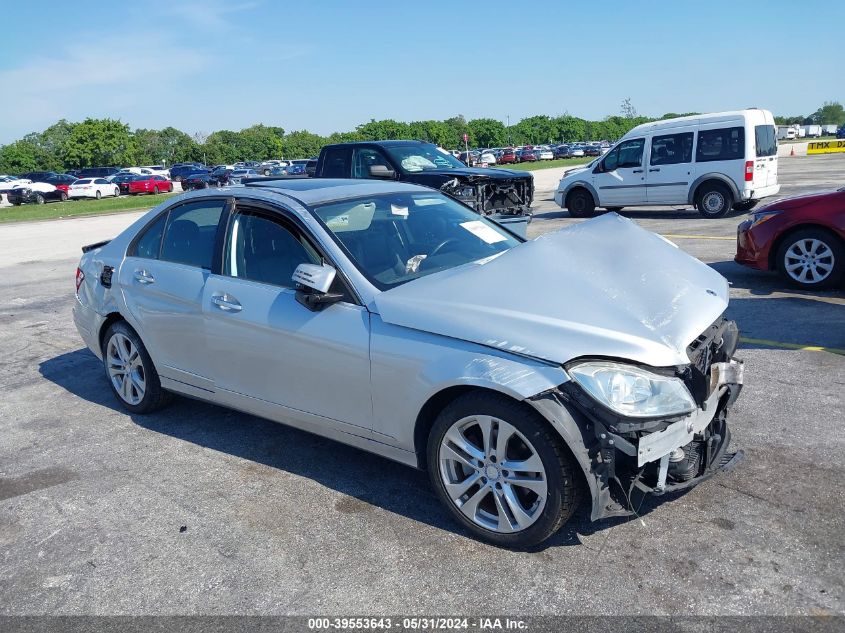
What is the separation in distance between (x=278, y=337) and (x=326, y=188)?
1.15 meters

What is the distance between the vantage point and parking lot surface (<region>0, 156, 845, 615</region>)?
303 centimetres

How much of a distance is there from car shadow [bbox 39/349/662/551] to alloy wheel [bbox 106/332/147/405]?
194mm

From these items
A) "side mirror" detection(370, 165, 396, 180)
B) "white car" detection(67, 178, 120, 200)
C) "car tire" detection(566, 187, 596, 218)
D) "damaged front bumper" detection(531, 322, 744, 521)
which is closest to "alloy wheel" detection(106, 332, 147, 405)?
"damaged front bumper" detection(531, 322, 744, 521)

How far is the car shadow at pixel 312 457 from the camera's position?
144 inches

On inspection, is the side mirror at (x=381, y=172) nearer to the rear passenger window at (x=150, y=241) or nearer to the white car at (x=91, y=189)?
the rear passenger window at (x=150, y=241)

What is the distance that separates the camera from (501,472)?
331cm

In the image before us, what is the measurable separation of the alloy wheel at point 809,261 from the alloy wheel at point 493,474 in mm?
6098

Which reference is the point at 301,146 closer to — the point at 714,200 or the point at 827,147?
the point at 827,147

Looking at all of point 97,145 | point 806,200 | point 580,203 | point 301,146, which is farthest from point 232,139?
point 806,200

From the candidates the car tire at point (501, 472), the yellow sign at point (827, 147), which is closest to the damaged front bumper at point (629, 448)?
the car tire at point (501, 472)

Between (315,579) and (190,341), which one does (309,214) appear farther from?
(315,579)

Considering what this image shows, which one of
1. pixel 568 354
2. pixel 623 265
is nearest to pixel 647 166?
pixel 623 265

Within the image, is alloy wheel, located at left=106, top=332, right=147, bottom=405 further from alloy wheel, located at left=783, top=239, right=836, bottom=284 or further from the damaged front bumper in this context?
alloy wheel, located at left=783, top=239, right=836, bottom=284

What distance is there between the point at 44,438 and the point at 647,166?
1363 cm
